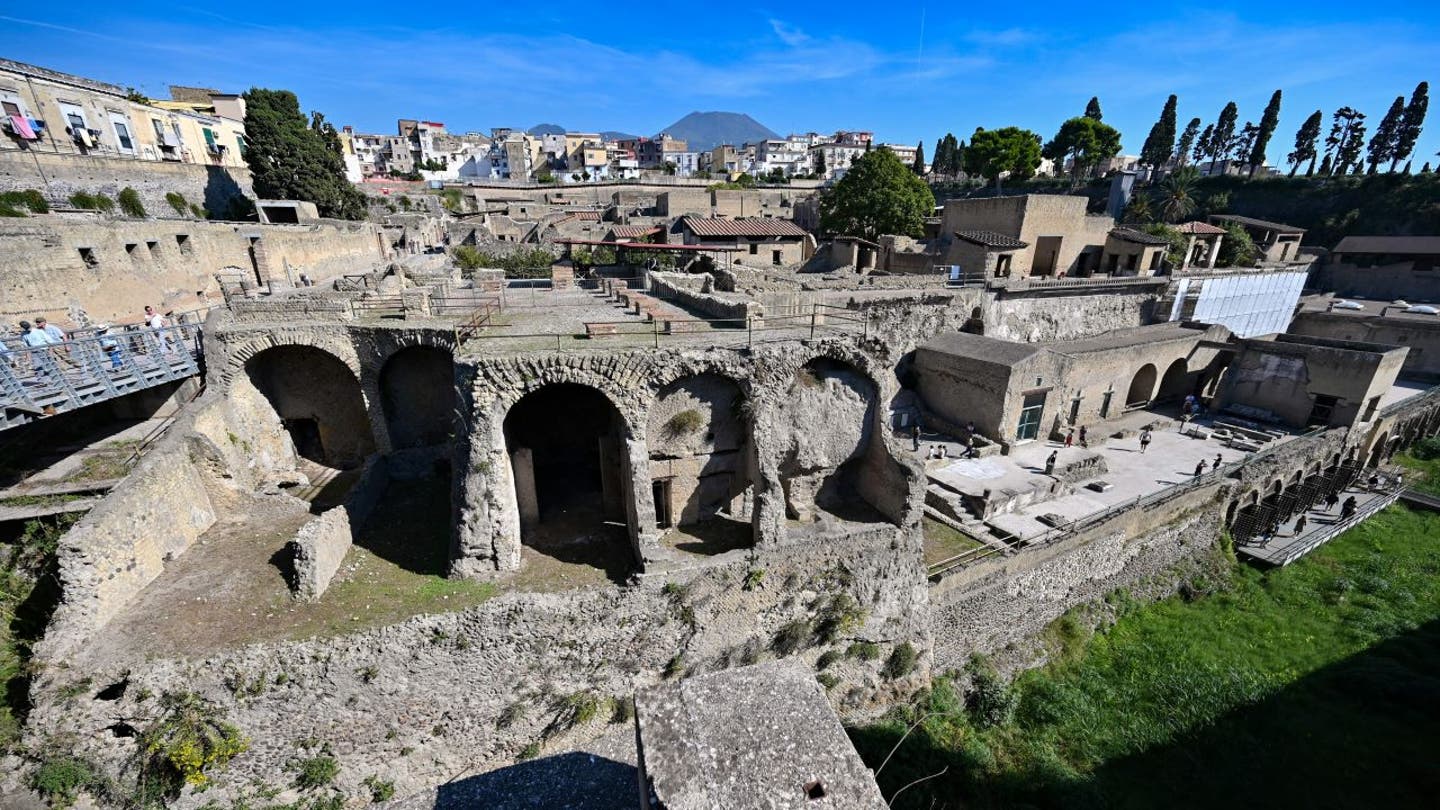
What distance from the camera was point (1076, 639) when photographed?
16234 millimetres

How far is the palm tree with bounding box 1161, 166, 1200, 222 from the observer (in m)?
46.2

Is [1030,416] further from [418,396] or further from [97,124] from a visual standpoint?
[97,124]

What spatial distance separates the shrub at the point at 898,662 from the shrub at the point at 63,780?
14.4m

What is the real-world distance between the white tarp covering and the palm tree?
15.1m

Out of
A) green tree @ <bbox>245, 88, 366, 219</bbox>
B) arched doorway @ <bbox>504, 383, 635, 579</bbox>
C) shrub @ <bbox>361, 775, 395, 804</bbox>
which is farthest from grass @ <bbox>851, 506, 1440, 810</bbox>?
green tree @ <bbox>245, 88, 366, 219</bbox>

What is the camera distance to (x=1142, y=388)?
27.0 meters

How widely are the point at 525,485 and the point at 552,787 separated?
19.3 ft

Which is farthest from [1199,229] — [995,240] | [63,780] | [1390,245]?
[63,780]

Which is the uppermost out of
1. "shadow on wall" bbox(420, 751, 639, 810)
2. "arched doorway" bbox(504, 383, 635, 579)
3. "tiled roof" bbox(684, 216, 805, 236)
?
"tiled roof" bbox(684, 216, 805, 236)

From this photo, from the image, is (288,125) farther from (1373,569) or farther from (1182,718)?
(1373,569)

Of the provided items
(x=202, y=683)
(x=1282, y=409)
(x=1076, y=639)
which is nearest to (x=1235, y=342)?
(x=1282, y=409)

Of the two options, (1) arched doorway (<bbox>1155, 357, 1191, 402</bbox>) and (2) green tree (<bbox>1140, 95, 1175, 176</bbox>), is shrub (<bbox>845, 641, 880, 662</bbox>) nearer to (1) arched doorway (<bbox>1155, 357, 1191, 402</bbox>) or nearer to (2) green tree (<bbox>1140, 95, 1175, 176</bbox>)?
(1) arched doorway (<bbox>1155, 357, 1191, 402</bbox>)

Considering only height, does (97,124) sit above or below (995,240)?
above

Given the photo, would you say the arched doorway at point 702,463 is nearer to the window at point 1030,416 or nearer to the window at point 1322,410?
the window at point 1030,416
